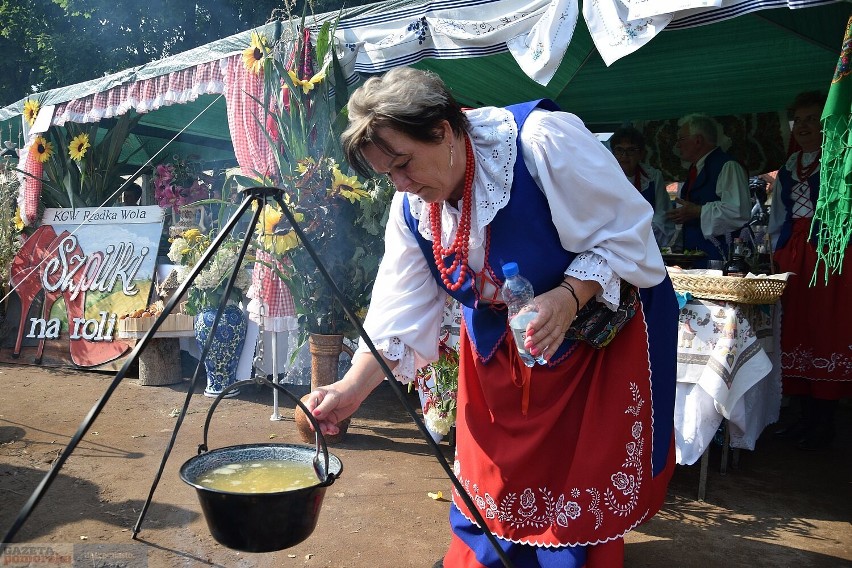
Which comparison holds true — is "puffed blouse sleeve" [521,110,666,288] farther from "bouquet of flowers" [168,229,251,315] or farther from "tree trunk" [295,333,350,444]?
"bouquet of flowers" [168,229,251,315]

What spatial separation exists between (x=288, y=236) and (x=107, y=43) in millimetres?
16933

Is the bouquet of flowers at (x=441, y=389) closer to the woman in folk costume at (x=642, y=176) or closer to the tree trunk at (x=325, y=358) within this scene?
the tree trunk at (x=325, y=358)

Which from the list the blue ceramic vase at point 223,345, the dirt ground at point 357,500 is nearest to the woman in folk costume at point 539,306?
the dirt ground at point 357,500

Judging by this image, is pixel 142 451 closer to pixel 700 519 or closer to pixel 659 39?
pixel 700 519

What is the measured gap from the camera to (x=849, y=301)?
13.6ft

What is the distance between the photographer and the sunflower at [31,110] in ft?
24.8

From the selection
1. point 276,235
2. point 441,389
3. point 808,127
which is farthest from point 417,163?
point 808,127

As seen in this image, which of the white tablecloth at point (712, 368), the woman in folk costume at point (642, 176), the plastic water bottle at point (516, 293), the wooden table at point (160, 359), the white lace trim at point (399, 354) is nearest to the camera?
the plastic water bottle at point (516, 293)

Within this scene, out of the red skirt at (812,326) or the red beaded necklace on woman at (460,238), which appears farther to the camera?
the red skirt at (812,326)

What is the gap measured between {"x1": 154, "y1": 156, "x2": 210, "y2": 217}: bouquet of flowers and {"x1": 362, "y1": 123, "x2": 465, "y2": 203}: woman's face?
605cm

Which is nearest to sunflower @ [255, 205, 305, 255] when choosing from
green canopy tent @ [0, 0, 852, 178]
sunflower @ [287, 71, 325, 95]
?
sunflower @ [287, 71, 325, 95]

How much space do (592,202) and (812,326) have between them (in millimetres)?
3534

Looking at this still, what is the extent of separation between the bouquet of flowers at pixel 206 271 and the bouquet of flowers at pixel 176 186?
1848 millimetres

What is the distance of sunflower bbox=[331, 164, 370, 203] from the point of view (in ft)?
13.4
